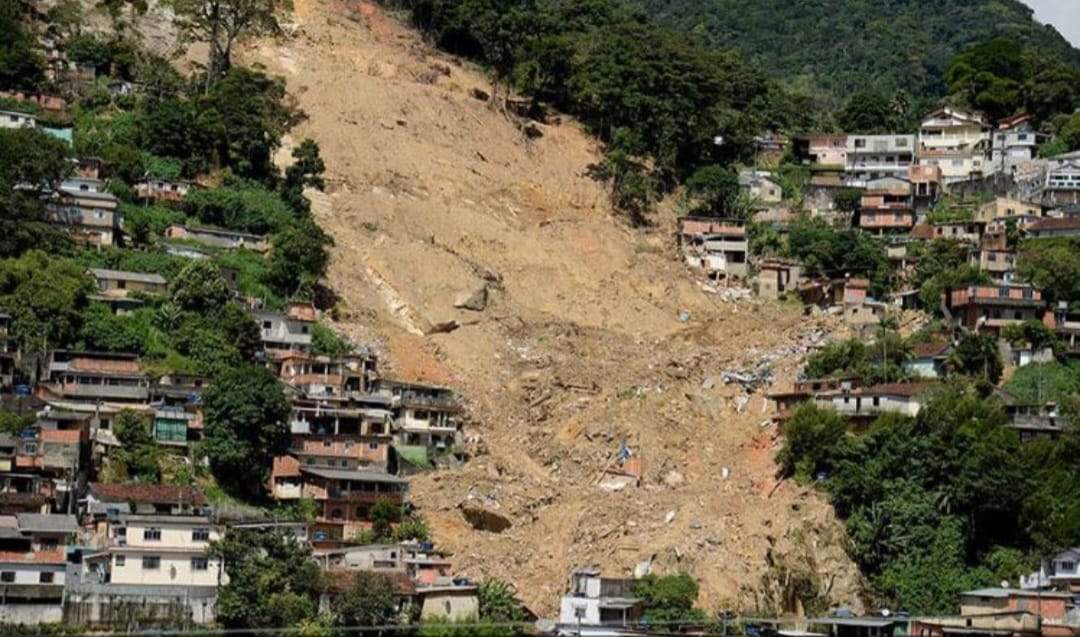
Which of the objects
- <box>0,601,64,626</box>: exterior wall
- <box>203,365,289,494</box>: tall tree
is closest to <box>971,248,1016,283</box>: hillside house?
<box>203,365,289,494</box>: tall tree

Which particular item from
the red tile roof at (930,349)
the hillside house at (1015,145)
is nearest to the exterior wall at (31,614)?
the red tile roof at (930,349)

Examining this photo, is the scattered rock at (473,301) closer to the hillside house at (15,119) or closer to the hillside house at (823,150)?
the hillside house at (15,119)

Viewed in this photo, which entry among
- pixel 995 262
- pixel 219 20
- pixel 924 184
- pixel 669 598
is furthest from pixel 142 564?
pixel 924 184

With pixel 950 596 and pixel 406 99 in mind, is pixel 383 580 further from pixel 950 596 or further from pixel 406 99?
pixel 406 99

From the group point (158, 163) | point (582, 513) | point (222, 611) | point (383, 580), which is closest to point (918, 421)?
point (582, 513)

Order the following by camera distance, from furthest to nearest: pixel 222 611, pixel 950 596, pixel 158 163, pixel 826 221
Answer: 1. pixel 826 221
2. pixel 158 163
3. pixel 950 596
4. pixel 222 611

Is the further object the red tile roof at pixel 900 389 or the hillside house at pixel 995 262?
the hillside house at pixel 995 262

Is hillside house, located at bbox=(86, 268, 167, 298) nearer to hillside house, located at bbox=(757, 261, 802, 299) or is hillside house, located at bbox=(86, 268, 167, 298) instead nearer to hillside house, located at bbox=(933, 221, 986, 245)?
hillside house, located at bbox=(757, 261, 802, 299)
